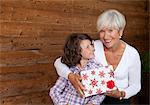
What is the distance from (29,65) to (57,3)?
25.0 inches

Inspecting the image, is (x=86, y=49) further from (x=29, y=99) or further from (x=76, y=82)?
(x=29, y=99)

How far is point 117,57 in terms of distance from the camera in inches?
88.9

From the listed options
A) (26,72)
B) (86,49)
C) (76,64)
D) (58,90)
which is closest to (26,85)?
(26,72)

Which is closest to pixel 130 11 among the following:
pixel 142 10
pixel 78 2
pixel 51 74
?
pixel 142 10

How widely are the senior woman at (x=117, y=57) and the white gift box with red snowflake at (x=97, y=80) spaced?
152mm

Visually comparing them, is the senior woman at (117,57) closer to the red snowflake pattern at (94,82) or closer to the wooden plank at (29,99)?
the red snowflake pattern at (94,82)

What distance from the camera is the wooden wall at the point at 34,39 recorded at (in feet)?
8.12

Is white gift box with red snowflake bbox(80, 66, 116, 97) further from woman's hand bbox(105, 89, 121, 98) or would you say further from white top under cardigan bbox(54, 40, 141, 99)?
white top under cardigan bbox(54, 40, 141, 99)

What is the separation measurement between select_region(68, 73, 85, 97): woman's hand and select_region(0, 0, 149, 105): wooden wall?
2.44ft

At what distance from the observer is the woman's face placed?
2113 millimetres

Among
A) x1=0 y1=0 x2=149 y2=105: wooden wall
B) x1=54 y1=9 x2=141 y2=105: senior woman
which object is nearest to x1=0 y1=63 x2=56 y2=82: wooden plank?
x1=0 y1=0 x2=149 y2=105: wooden wall

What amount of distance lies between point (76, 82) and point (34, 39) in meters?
0.88

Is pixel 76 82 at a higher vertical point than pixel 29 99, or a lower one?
higher

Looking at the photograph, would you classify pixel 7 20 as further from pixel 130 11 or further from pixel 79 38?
pixel 130 11
